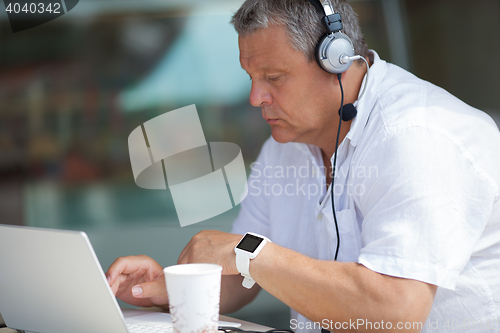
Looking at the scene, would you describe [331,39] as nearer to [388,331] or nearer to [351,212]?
[351,212]

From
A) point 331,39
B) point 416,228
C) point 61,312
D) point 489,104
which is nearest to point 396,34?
point 489,104

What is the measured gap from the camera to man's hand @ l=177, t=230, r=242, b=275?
82 centimetres

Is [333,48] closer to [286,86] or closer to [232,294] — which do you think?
[286,86]

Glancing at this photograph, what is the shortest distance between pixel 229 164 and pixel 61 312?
1.48 metres

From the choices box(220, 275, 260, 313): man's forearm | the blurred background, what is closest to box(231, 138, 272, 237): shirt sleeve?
box(220, 275, 260, 313): man's forearm

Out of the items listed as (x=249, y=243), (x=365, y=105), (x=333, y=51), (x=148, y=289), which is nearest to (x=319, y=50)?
(x=333, y=51)

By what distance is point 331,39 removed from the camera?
1008 millimetres

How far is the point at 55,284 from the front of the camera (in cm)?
65

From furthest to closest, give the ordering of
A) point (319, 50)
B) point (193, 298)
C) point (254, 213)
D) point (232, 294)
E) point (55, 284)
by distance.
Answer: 1. point (254, 213)
2. point (232, 294)
3. point (319, 50)
4. point (55, 284)
5. point (193, 298)

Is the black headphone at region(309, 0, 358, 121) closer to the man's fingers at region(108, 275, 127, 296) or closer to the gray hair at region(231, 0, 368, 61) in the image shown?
the gray hair at region(231, 0, 368, 61)

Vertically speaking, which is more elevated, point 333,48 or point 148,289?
point 333,48

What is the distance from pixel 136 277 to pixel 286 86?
0.56 metres

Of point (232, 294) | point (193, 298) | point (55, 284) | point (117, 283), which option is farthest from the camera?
point (232, 294)

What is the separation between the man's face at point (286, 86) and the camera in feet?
3.43
